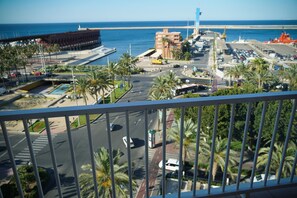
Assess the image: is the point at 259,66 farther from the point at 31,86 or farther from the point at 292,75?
the point at 31,86

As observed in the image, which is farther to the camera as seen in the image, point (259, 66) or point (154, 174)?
point (259, 66)

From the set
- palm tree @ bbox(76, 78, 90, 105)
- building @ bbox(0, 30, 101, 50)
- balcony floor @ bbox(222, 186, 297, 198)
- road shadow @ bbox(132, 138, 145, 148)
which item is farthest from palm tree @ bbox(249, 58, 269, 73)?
building @ bbox(0, 30, 101, 50)

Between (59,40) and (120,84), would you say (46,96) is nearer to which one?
(120,84)

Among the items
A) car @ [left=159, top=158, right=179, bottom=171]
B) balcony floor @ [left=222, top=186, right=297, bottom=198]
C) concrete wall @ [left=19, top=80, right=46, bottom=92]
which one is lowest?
concrete wall @ [left=19, top=80, right=46, bottom=92]

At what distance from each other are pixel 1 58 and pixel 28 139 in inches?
1730

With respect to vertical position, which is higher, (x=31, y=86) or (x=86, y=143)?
(x=86, y=143)

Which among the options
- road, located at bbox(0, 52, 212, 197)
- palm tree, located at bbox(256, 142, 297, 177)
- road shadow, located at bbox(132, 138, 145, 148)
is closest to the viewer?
palm tree, located at bbox(256, 142, 297, 177)

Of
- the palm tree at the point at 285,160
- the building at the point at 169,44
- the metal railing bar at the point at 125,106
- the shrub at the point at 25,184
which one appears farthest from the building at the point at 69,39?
the metal railing bar at the point at 125,106

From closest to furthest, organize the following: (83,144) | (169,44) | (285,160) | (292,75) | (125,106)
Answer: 1. (125,106)
2. (285,160)
3. (83,144)
4. (292,75)
5. (169,44)

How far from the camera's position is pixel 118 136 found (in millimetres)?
17234

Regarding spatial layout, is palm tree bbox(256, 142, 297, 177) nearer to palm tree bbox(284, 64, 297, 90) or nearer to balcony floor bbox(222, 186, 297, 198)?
balcony floor bbox(222, 186, 297, 198)

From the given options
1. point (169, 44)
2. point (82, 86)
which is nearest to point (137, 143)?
point (82, 86)

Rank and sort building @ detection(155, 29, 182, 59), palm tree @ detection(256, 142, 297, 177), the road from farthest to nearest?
building @ detection(155, 29, 182, 59) < the road < palm tree @ detection(256, 142, 297, 177)

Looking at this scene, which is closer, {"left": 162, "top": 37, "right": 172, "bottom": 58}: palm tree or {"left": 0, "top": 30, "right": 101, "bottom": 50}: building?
{"left": 162, "top": 37, "right": 172, "bottom": 58}: palm tree
